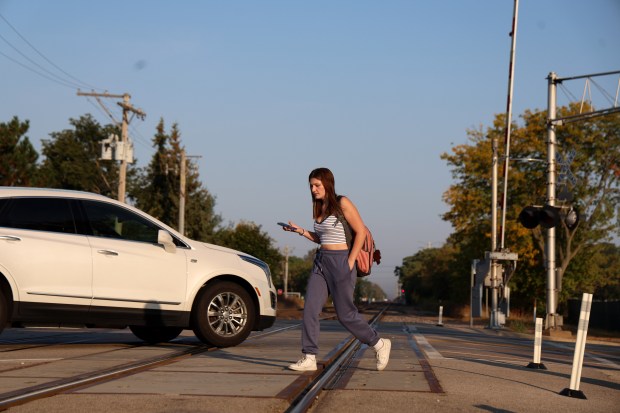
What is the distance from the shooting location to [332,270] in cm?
818

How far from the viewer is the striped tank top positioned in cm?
823

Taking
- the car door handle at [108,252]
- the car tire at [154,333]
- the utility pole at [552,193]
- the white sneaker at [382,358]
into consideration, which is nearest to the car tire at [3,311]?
the car door handle at [108,252]

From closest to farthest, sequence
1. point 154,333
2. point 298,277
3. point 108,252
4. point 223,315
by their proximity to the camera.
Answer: point 108,252 → point 223,315 → point 154,333 → point 298,277

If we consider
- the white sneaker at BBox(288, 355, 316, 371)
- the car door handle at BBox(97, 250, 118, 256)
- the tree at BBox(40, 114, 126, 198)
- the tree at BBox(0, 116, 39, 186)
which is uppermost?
the tree at BBox(40, 114, 126, 198)

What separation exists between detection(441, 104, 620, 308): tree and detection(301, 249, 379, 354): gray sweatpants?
Answer: 38.2 metres

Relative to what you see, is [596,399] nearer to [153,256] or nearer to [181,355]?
[181,355]

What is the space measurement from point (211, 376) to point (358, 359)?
8.04ft

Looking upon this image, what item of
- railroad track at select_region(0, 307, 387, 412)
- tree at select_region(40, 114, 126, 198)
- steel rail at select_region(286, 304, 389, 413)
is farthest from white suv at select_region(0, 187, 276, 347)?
tree at select_region(40, 114, 126, 198)

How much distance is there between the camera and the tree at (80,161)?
78.5m

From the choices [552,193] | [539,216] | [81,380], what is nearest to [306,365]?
[81,380]

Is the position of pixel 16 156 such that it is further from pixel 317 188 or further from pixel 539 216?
pixel 317 188

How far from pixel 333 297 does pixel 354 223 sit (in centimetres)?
70

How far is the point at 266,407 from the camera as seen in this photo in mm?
5844

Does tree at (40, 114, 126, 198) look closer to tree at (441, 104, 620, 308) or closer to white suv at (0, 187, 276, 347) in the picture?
tree at (441, 104, 620, 308)
